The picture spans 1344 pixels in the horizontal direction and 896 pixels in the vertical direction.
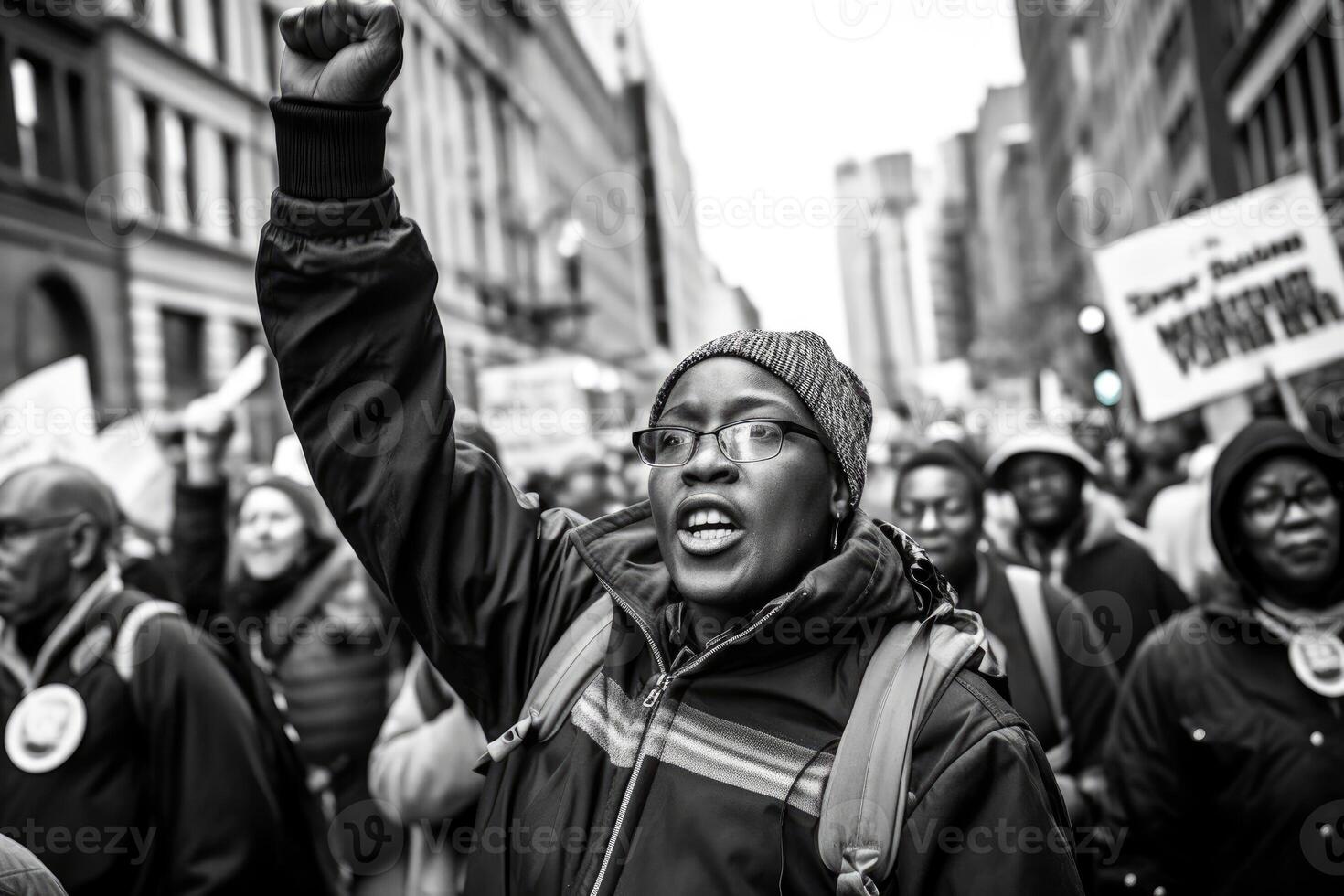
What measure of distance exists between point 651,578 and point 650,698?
0.23 meters

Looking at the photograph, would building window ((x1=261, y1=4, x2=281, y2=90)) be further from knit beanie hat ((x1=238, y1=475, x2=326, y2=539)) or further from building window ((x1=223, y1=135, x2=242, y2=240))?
knit beanie hat ((x1=238, y1=475, x2=326, y2=539))

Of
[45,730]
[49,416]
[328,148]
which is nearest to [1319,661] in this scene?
[328,148]

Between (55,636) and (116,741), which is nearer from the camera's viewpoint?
(116,741)

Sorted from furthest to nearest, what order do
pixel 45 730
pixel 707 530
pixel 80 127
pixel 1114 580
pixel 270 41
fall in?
pixel 270 41 < pixel 80 127 < pixel 1114 580 < pixel 45 730 < pixel 707 530

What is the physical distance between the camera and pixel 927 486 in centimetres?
510

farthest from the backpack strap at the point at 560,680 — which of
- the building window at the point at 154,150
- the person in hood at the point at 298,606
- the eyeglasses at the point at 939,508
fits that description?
the building window at the point at 154,150

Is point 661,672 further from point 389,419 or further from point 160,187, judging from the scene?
point 160,187

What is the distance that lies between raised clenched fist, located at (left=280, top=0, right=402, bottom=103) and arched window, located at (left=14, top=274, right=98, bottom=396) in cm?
1813

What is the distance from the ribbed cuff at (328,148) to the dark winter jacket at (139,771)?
2.00 meters

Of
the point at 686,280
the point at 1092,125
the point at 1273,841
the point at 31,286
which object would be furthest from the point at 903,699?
the point at 686,280

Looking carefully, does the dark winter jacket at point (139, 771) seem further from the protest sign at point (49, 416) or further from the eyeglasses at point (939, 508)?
the protest sign at point (49, 416)

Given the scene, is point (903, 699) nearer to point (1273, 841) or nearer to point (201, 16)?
point (1273, 841)

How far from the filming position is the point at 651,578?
92.0 inches

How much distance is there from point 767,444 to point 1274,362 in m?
5.52
